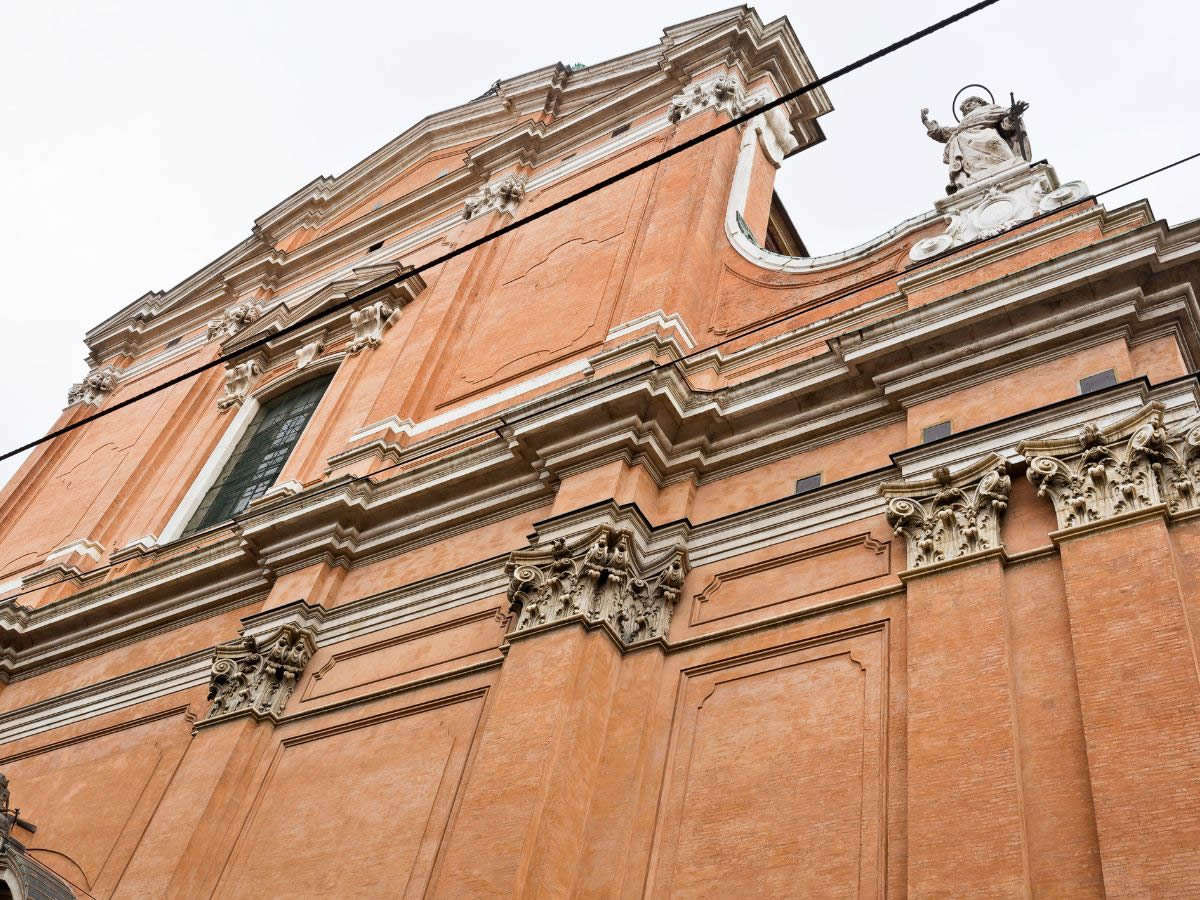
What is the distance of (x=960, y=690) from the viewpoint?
8.04 m

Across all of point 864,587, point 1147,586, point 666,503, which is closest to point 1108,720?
point 1147,586

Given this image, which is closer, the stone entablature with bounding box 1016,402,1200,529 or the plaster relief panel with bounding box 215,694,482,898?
the stone entablature with bounding box 1016,402,1200,529

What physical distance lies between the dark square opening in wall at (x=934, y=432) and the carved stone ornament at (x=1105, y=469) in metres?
1.13

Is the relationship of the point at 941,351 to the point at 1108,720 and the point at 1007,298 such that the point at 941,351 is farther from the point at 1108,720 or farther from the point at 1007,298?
the point at 1108,720

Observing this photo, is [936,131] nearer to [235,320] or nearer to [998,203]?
[998,203]

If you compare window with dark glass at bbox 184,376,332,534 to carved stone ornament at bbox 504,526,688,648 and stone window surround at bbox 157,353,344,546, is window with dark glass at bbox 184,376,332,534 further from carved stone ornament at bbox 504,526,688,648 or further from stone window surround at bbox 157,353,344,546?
carved stone ornament at bbox 504,526,688,648

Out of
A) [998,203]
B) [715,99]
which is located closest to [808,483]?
[998,203]

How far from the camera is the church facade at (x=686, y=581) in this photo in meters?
7.88

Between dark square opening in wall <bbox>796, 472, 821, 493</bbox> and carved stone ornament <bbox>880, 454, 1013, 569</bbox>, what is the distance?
1185 mm

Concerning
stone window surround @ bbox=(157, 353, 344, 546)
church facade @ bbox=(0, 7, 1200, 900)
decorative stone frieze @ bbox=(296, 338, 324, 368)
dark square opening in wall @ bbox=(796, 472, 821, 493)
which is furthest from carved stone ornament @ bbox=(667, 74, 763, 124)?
dark square opening in wall @ bbox=(796, 472, 821, 493)

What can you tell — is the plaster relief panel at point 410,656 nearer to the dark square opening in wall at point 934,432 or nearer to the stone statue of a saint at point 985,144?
the dark square opening in wall at point 934,432

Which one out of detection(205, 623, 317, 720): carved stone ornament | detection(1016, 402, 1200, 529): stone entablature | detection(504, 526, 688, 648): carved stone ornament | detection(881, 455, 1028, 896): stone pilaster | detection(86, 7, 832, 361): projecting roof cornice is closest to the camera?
detection(881, 455, 1028, 896): stone pilaster

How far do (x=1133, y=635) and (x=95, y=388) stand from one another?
20.2 metres

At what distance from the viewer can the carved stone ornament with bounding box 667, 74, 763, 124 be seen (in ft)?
53.5
